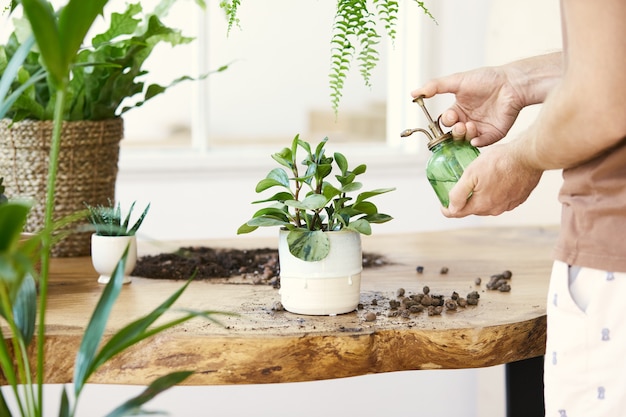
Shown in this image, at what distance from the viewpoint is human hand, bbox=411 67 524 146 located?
161 cm

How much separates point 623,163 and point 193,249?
1195mm

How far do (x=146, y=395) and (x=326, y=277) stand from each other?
0.49m

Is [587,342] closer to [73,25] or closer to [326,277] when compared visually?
[326,277]

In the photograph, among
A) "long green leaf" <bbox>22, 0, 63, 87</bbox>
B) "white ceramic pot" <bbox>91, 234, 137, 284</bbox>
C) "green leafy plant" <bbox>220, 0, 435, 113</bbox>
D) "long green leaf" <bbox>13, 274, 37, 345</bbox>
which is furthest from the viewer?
"white ceramic pot" <bbox>91, 234, 137, 284</bbox>

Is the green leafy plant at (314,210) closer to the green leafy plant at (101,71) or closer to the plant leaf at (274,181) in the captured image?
the plant leaf at (274,181)

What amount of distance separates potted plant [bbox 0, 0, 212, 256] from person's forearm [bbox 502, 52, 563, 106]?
2.41 feet

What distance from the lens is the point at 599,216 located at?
1134mm

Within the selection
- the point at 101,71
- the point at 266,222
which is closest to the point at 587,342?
the point at 266,222

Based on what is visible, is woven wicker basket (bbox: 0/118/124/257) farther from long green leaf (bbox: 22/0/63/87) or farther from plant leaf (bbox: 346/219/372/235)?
long green leaf (bbox: 22/0/63/87)

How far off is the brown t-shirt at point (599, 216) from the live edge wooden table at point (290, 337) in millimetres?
304

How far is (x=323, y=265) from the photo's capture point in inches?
56.6

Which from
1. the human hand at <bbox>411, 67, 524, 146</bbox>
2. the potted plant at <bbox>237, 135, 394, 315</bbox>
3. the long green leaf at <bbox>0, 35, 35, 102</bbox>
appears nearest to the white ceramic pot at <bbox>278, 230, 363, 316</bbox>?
the potted plant at <bbox>237, 135, 394, 315</bbox>

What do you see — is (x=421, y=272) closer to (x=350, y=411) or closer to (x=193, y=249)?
(x=193, y=249)

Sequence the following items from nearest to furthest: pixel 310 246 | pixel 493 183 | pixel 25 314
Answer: pixel 25 314 → pixel 493 183 → pixel 310 246
